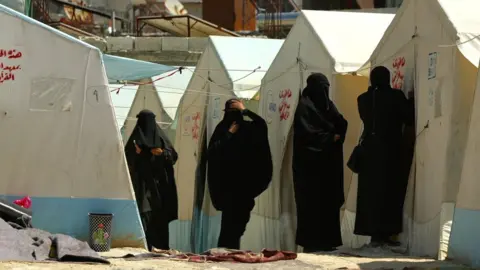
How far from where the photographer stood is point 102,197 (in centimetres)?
782

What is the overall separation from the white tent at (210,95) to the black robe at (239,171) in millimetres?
2581

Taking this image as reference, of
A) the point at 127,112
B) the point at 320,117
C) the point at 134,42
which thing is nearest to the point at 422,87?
the point at 320,117

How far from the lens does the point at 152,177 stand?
9.33 metres

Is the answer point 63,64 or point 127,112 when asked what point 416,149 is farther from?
point 127,112

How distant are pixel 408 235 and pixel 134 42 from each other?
36.5 feet

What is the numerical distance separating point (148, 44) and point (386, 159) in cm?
1083

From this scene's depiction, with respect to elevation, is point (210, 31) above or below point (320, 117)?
above

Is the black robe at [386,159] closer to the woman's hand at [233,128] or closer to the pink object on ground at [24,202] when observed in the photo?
the woman's hand at [233,128]

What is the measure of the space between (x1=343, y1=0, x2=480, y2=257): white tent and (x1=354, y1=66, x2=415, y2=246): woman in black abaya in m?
0.10

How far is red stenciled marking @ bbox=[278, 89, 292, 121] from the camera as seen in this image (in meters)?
9.65

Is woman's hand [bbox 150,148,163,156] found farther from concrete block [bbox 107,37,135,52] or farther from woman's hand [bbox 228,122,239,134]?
concrete block [bbox 107,37,135,52]

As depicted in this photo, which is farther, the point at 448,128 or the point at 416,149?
the point at 416,149

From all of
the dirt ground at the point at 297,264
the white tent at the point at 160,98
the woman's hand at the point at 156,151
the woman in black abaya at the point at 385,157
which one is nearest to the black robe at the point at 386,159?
the woman in black abaya at the point at 385,157

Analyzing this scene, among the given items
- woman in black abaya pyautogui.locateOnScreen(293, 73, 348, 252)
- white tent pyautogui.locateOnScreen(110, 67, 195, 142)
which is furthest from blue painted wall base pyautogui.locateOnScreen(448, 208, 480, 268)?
white tent pyautogui.locateOnScreen(110, 67, 195, 142)
